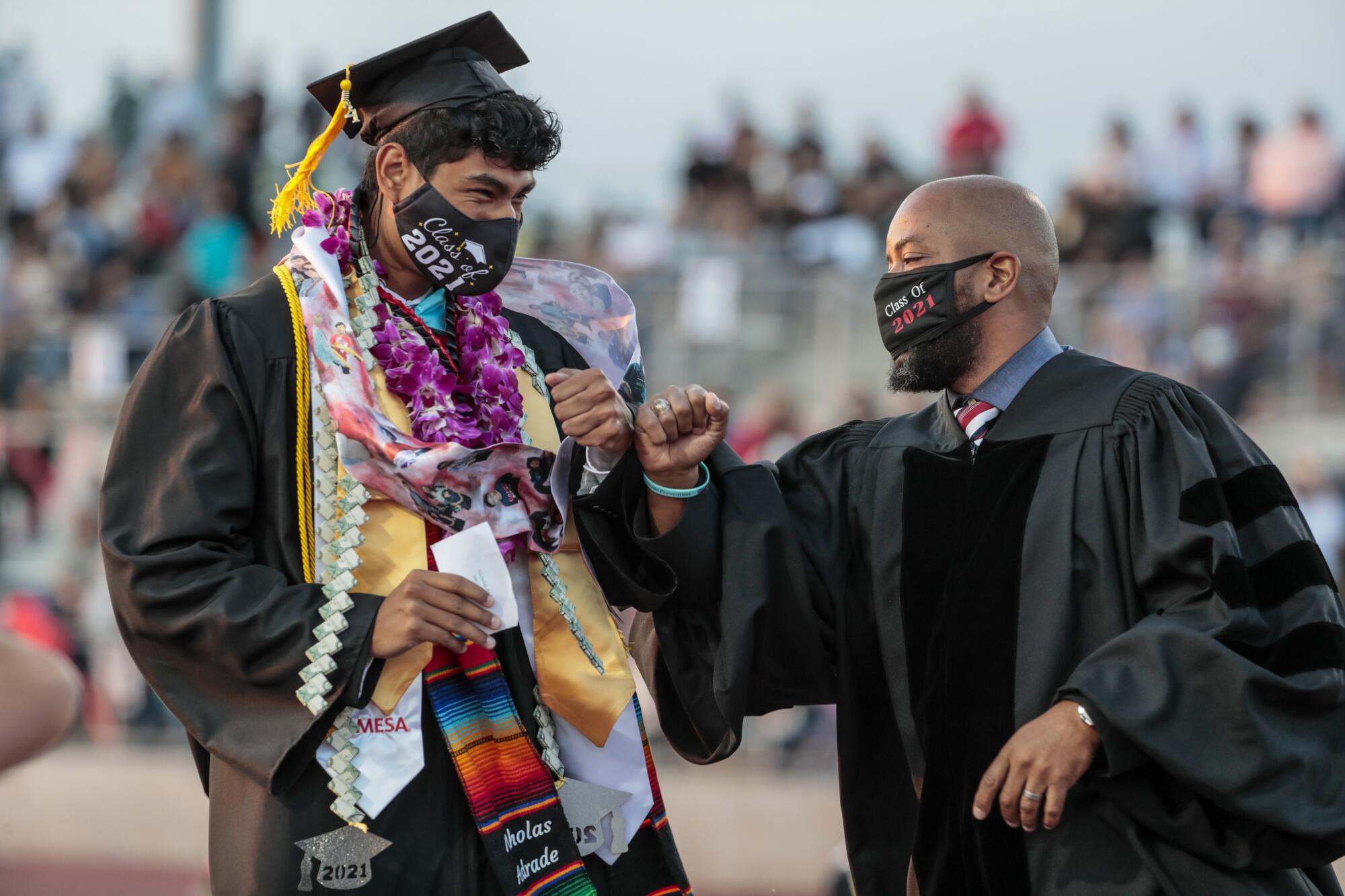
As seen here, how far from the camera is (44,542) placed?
13.1m

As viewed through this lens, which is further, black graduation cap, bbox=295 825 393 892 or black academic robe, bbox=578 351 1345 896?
black academic robe, bbox=578 351 1345 896

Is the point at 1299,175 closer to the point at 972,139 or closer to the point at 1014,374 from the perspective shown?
the point at 972,139

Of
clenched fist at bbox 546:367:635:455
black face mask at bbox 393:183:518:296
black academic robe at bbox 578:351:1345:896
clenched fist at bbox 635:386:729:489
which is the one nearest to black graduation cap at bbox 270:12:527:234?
black face mask at bbox 393:183:518:296

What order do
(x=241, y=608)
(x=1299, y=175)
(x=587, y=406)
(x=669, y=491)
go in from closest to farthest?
(x=241, y=608) < (x=587, y=406) < (x=669, y=491) < (x=1299, y=175)

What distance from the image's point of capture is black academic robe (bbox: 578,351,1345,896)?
347 centimetres

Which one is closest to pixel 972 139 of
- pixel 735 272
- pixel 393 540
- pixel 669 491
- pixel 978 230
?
pixel 735 272

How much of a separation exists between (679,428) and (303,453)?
831mm

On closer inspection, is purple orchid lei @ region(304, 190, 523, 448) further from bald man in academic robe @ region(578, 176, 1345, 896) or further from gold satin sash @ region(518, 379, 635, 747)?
bald man in academic robe @ region(578, 176, 1345, 896)

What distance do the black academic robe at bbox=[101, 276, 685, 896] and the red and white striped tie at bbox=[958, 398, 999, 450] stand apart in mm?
1435

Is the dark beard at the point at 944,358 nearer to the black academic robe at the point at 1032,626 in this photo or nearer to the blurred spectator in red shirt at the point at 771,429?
the black academic robe at the point at 1032,626

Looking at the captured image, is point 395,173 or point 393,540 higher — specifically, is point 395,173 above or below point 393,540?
above

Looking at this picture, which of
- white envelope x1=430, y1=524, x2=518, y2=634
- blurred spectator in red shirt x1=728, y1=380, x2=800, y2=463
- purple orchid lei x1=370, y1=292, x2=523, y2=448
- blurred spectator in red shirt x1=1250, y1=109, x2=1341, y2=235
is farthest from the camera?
blurred spectator in red shirt x1=1250, y1=109, x2=1341, y2=235

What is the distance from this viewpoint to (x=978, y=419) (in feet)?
13.3

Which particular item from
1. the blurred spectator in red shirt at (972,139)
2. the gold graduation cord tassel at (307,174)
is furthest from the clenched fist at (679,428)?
the blurred spectator in red shirt at (972,139)
